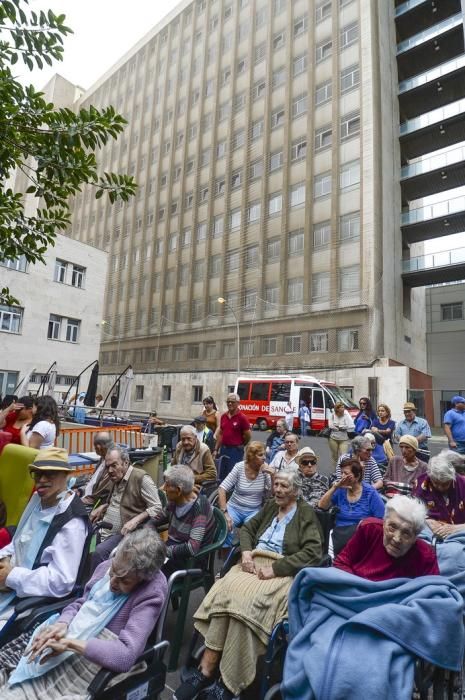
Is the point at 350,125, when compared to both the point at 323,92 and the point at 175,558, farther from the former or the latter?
the point at 175,558

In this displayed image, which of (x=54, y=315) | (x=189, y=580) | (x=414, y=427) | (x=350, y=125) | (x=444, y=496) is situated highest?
(x=350, y=125)

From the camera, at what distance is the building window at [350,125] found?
2998cm

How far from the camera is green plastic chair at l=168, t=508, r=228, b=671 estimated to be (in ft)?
10.2

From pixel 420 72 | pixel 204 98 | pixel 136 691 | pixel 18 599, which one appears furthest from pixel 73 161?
pixel 204 98

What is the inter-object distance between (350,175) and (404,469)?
28.9m

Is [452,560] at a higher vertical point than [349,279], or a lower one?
lower

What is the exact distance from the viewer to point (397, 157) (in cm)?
3177

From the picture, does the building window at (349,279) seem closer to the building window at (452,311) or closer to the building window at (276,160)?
the building window at (452,311)

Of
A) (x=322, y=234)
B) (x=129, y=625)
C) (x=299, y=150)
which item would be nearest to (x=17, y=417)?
(x=129, y=625)

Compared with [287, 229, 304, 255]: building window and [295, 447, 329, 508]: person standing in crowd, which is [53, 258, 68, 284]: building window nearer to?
[287, 229, 304, 255]: building window

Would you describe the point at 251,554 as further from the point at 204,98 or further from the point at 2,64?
the point at 204,98

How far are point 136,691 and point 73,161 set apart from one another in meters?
5.66

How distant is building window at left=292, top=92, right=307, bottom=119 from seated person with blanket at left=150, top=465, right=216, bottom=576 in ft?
121

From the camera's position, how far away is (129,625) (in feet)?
7.62
